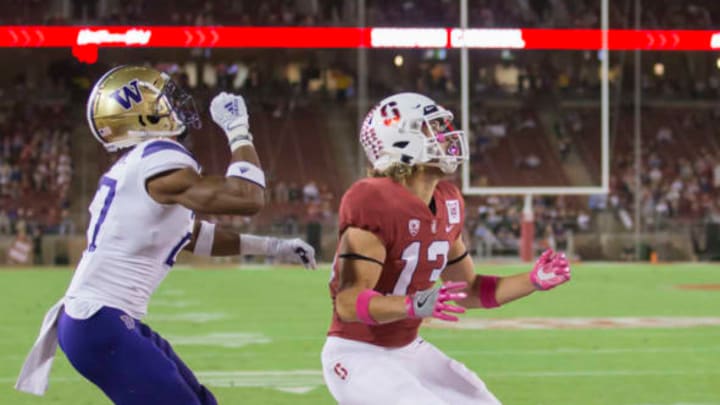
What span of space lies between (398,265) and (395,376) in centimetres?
33

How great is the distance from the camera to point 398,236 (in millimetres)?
3652

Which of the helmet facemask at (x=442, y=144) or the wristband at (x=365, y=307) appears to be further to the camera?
the helmet facemask at (x=442, y=144)

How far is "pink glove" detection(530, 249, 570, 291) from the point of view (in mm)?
3840

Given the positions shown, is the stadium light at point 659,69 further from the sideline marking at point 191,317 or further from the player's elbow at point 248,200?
the player's elbow at point 248,200

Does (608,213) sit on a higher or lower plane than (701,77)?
lower

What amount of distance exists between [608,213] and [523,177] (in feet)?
10.0

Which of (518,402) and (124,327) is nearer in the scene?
(124,327)

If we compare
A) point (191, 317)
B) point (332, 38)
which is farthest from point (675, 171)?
point (191, 317)

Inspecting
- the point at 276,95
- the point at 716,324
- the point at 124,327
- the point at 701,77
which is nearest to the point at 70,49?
the point at 276,95

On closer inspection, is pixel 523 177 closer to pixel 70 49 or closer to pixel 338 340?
pixel 70 49

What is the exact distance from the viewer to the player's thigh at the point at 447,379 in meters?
3.80

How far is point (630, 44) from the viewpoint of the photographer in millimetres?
23906

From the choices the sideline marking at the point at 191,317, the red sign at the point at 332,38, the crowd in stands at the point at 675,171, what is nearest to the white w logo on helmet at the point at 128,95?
the sideline marking at the point at 191,317

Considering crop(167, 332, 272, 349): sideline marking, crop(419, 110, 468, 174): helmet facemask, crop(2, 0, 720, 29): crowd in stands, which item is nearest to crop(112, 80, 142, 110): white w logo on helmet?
crop(419, 110, 468, 174): helmet facemask
